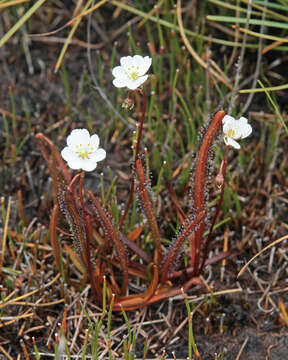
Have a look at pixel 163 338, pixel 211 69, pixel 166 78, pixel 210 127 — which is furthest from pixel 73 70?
pixel 163 338

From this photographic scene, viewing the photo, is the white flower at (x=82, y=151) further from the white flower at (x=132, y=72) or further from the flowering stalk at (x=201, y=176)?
the flowering stalk at (x=201, y=176)

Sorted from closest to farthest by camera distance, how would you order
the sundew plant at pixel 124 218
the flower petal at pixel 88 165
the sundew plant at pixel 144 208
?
1. the flower petal at pixel 88 165
2. the sundew plant at pixel 124 218
3. the sundew plant at pixel 144 208

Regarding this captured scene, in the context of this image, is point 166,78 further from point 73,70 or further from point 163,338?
point 163,338

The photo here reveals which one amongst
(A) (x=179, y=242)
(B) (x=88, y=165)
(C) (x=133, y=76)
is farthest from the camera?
(A) (x=179, y=242)

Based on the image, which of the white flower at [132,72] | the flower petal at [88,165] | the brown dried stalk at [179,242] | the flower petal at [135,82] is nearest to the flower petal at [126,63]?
the white flower at [132,72]

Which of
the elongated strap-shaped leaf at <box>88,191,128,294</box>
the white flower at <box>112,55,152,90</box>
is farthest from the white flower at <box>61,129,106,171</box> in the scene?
the white flower at <box>112,55,152,90</box>

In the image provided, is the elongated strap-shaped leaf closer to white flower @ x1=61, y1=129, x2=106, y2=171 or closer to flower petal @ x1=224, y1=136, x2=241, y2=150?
white flower @ x1=61, y1=129, x2=106, y2=171

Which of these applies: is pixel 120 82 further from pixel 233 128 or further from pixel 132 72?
pixel 233 128

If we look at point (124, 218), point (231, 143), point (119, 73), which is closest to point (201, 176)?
point (231, 143)
